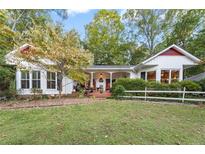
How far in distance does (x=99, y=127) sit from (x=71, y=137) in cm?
71

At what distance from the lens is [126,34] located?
29.9ft

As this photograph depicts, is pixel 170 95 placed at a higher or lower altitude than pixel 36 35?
lower

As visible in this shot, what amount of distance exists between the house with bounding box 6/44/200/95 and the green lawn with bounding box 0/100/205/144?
2.23m

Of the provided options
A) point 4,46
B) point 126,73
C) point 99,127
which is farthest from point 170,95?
point 4,46

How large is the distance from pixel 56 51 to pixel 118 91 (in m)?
2.96

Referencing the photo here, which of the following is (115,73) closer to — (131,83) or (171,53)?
(131,83)

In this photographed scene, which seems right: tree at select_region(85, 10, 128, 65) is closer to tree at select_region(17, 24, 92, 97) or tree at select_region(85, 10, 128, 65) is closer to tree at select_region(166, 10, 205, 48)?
tree at select_region(17, 24, 92, 97)

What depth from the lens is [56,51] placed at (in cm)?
774

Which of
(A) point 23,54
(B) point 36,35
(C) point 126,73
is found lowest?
(C) point 126,73

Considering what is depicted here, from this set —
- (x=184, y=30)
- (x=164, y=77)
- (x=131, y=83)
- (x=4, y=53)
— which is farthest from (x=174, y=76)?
(x=4, y=53)

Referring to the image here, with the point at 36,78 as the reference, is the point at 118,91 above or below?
below
